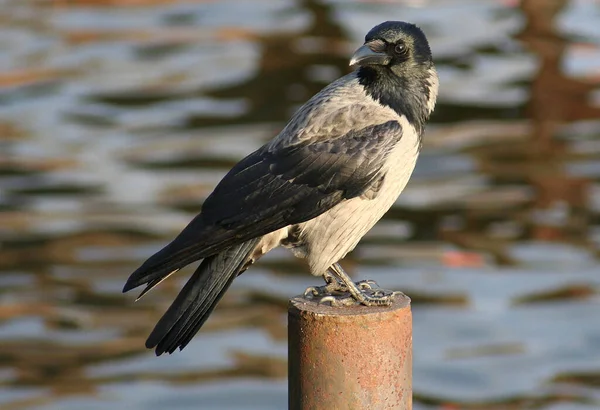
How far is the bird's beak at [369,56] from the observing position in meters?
5.34

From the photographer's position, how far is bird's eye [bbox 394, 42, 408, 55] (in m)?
5.46

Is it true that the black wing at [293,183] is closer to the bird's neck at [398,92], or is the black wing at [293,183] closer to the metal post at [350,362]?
the bird's neck at [398,92]

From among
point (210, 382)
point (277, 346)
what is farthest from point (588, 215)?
point (210, 382)

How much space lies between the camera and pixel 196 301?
4.93 meters

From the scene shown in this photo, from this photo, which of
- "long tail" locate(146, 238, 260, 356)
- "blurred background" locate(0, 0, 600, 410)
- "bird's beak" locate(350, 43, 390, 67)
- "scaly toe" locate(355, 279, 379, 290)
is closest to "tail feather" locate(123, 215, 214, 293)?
"long tail" locate(146, 238, 260, 356)

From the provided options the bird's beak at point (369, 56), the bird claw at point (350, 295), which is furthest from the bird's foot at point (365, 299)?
the bird's beak at point (369, 56)

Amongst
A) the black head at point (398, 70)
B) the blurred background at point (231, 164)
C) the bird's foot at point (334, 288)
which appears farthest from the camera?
the blurred background at point (231, 164)

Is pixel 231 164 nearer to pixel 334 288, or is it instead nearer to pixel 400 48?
pixel 400 48

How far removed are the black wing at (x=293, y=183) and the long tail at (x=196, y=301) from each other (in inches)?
3.9

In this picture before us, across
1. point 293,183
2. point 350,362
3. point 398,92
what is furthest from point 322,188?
point 350,362

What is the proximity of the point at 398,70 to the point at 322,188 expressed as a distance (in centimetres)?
67

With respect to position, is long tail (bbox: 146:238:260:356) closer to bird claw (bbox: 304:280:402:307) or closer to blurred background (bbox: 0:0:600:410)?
bird claw (bbox: 304:280:402:307)

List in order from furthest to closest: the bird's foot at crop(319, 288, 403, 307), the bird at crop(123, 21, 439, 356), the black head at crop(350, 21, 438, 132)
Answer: the black head at crop(350, 21, 438, 132), the bird at crop(123, 21, 439, 356), the bird's foot at crop(319, 288, 403, 307)

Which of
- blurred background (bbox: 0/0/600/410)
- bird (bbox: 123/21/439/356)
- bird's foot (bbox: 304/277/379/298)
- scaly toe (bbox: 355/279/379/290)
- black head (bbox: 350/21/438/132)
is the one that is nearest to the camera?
bird (bbox: 123/21/439/356)
